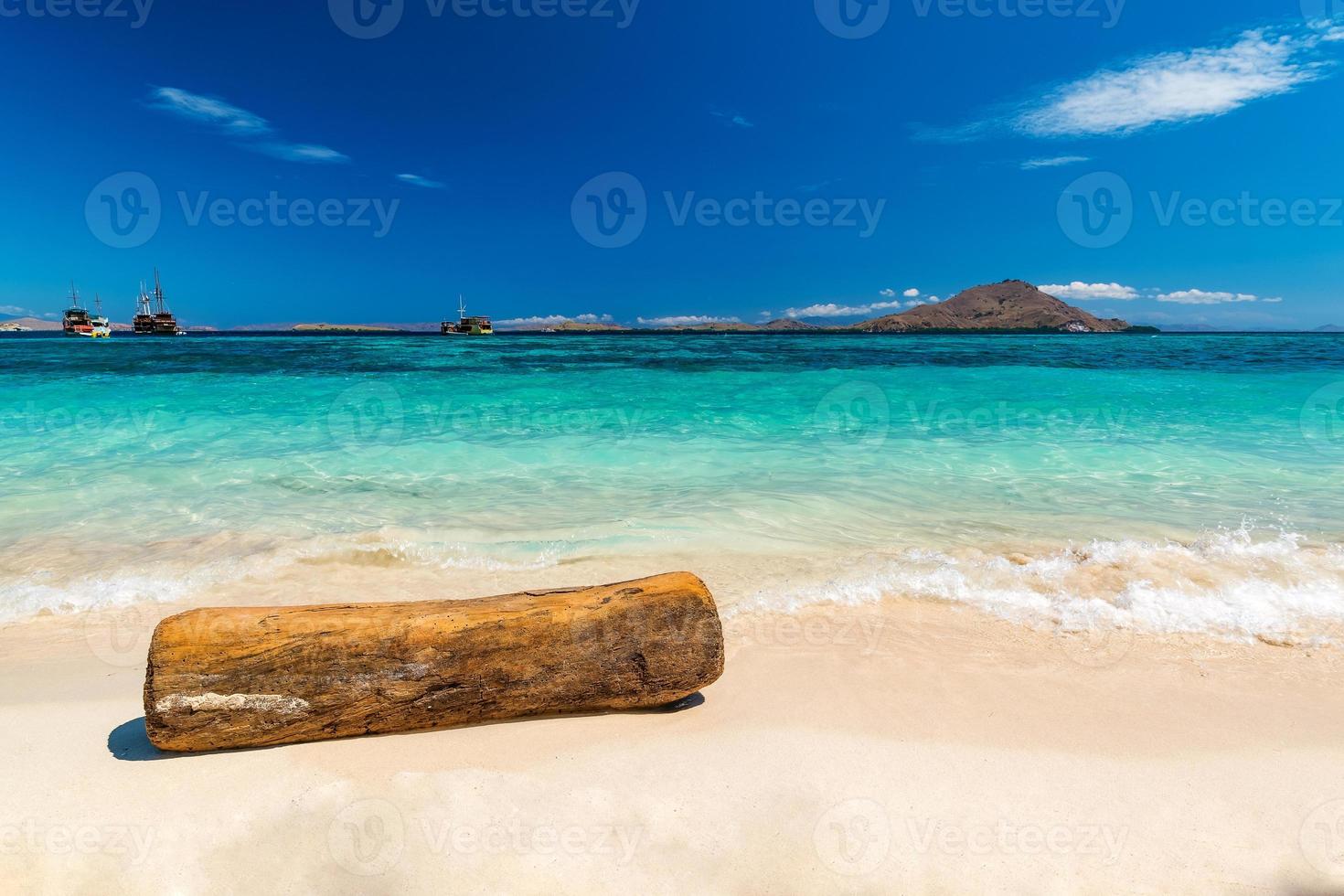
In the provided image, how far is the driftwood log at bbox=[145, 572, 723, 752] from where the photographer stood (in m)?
2.34

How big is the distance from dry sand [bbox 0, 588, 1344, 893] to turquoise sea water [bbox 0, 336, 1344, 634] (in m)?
1.18

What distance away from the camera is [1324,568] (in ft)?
14.4
